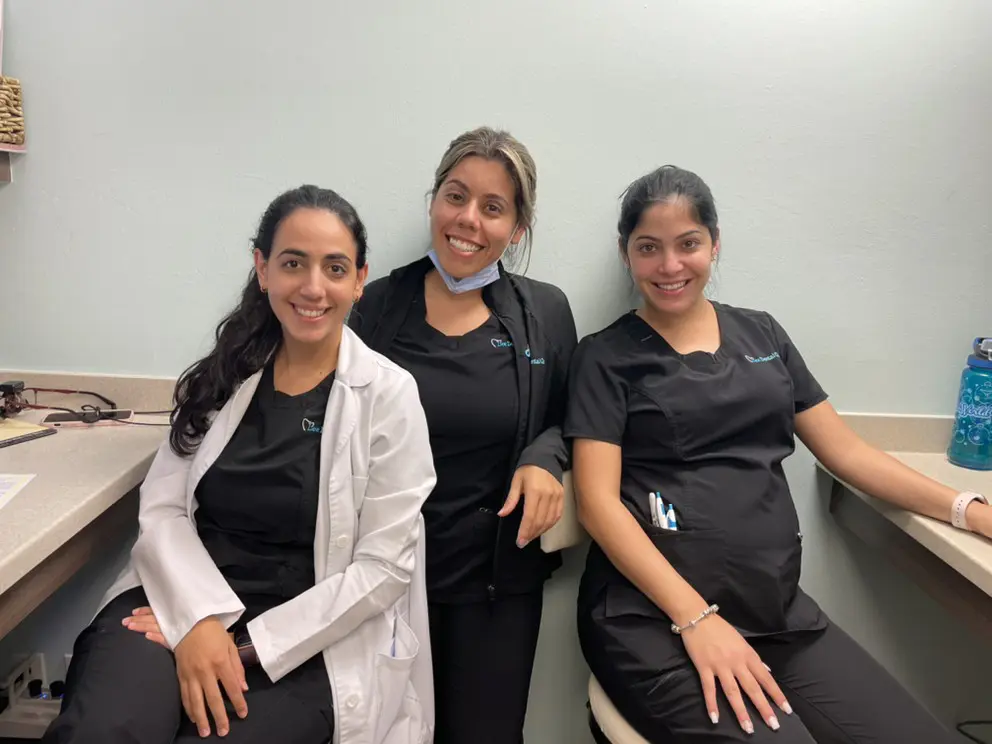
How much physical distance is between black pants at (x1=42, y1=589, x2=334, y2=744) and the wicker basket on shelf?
1.09 meters

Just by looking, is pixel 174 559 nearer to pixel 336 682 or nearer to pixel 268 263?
pixel 336 682

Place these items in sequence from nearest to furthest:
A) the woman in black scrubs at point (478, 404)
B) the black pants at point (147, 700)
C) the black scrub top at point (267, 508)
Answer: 1. the black pants at point (147, 700)
2. the black scrub top at point (267, 508)
3. the woman in black scrubs at point (478, 404)

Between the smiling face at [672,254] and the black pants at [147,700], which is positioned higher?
the smiling face at [672,254]

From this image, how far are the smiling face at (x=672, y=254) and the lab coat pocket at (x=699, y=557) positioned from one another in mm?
460

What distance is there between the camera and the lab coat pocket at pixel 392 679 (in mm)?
1124

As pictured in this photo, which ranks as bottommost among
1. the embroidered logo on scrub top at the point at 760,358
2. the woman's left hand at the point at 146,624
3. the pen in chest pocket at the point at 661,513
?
the woman's left hand at the point at 146,624

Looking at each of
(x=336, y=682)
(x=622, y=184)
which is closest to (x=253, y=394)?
(x=336, y=682)

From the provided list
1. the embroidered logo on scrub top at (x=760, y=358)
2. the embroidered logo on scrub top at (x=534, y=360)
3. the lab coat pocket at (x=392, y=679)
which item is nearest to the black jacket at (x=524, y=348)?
the embroidered logo on scrub top at (x=534, y=360)

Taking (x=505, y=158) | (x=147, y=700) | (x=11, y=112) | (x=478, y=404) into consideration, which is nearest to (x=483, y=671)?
(x=478, y=404)

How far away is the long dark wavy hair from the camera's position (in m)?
1.24

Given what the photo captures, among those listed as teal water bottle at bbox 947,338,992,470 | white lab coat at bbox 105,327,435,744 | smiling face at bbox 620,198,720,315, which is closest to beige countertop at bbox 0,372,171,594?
white lab coat at bbox 105,327,435,744

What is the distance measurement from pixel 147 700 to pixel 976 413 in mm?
1788

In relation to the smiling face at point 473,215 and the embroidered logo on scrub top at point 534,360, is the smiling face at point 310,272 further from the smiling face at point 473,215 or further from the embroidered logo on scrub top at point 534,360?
the embroidered logo on scrub top at point 534,360

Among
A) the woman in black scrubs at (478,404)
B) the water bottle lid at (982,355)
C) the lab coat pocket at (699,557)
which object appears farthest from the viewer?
the water bottle lid at (982,355)
